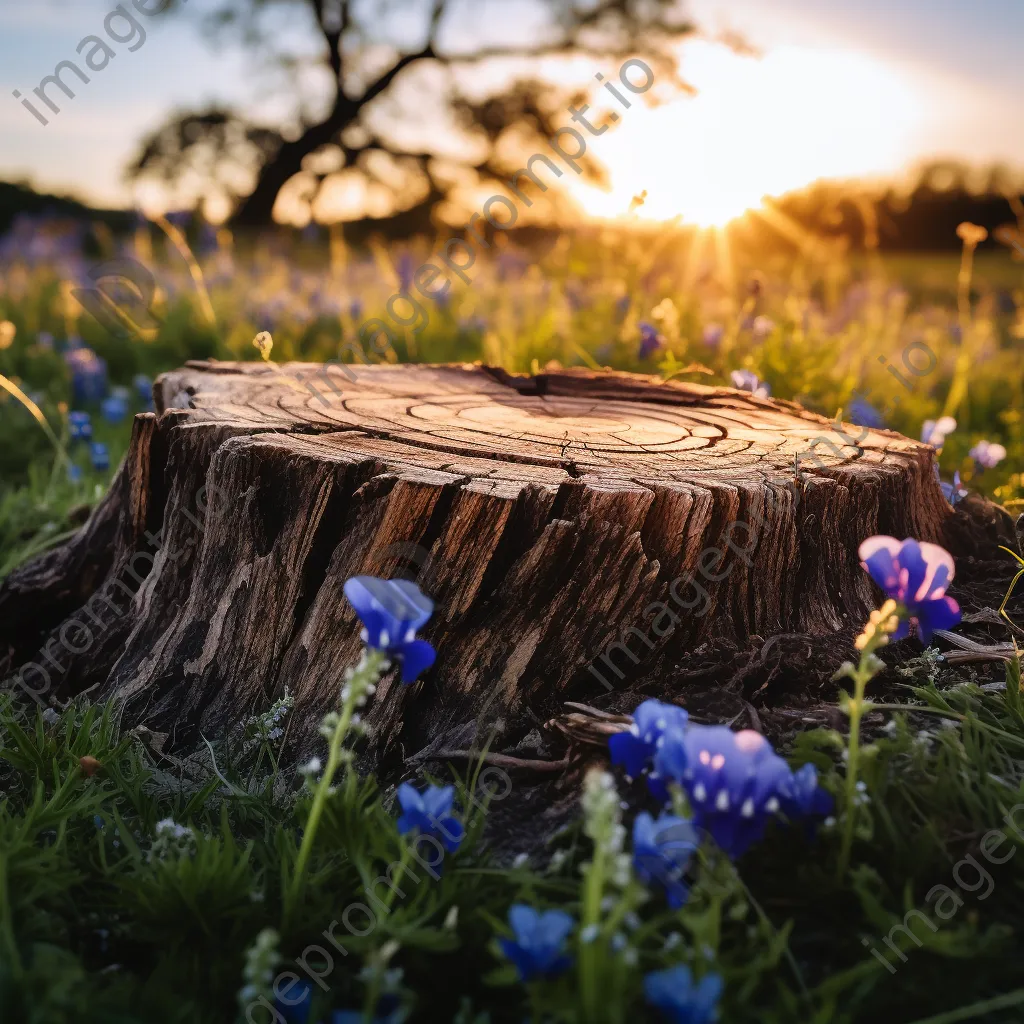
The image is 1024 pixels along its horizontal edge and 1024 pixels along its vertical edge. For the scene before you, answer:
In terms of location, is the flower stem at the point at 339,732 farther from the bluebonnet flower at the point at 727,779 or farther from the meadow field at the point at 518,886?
the bluebonnet flower at the point at 727,779

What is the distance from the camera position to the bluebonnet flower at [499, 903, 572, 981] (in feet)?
4.04

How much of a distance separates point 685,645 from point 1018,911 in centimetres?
79

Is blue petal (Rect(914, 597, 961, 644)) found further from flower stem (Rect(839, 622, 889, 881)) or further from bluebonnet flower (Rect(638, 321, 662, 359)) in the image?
bluebonnet flower (Rect(638, 321, 662, 359))

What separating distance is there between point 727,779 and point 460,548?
31.6 inches

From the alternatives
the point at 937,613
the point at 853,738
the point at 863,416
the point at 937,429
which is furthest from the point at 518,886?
the point at 863,416

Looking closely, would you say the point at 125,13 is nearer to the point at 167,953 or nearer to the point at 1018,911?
the point at 167,953

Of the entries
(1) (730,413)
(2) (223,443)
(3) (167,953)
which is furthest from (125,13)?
(3) (167,953)

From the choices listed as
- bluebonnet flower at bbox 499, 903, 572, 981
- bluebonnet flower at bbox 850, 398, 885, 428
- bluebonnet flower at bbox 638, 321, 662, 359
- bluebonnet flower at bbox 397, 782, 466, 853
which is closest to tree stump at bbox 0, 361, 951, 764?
bluebonnet flower at bbox 397, 782, 466, 853

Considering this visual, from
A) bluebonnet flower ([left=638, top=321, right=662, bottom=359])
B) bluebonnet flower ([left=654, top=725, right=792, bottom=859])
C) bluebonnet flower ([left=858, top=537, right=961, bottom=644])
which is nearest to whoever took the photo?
bluebonnet flower ([left=654, top=725, right=792, bottom=859])

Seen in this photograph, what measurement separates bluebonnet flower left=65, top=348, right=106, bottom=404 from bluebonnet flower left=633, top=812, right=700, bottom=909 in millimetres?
5155

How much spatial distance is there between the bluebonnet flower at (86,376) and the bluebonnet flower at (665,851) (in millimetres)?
5155

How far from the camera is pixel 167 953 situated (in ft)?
4.91

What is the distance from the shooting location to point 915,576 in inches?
62.5

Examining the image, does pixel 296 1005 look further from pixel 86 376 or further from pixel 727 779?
pixel 86 376
